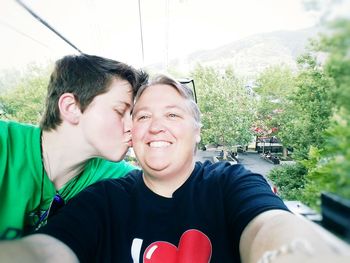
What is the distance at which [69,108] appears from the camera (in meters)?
1.19

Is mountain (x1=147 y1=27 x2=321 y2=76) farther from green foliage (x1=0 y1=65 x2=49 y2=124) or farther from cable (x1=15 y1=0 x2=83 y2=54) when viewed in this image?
green foliage (x1=0 y1=65 x2=49 y2=124)

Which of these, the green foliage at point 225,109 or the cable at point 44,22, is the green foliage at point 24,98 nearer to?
the cable at point 44,22

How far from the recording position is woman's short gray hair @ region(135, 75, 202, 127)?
1101 mm

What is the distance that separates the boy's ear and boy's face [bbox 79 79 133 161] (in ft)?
0.12

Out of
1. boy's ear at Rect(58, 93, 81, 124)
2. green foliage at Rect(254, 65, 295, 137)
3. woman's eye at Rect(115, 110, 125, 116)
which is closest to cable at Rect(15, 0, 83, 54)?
boy's ear at Rect(58, 93, 81, 124)

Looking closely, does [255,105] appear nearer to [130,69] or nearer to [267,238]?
[130,69]

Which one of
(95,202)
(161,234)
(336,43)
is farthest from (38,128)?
(336,43)

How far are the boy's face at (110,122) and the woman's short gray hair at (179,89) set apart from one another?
0.08 meters

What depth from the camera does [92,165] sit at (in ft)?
4.26

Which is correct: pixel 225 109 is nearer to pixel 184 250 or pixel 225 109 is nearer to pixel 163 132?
pixel 163 132

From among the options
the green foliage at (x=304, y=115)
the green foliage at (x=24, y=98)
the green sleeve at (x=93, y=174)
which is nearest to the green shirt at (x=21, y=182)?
the green sleeve at (x=93, y=174)

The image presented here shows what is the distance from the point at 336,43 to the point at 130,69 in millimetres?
1088

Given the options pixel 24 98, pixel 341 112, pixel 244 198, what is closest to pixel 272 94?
pixel 244 198

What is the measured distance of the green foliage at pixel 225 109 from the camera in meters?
1.96
